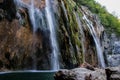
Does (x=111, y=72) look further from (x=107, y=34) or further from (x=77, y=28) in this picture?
(x=107, y=34)

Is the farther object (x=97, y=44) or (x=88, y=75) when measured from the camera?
(x=97, y=44)

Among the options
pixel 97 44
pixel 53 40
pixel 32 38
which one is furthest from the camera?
pixel 97 44

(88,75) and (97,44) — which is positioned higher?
(97,44)

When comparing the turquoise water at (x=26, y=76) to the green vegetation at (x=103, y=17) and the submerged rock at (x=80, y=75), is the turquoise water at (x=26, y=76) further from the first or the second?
the green vegetation at (x=103, y=17)

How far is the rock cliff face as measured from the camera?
25641mm

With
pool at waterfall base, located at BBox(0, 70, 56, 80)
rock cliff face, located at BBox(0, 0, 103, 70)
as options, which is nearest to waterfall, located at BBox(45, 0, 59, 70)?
rock cliff face, located at BBox(0, 0, 103, 70)

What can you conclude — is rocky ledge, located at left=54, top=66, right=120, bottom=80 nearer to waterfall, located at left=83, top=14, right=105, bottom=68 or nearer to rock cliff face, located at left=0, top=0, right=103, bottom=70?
rock cliff face, located at left=0, top=0, right=103, bottom=70

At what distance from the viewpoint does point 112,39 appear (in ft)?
208

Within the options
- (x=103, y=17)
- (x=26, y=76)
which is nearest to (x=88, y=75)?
(x=26, y=76)

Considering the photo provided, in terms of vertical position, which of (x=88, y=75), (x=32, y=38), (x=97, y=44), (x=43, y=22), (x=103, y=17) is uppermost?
(x=103, y=17)

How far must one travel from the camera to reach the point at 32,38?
91.8ft

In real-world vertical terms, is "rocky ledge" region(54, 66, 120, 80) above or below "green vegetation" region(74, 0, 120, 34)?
below

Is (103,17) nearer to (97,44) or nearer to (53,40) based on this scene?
(97,44)

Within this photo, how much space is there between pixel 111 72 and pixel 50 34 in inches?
772
